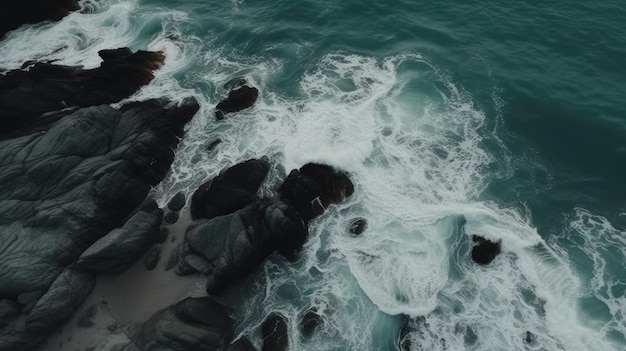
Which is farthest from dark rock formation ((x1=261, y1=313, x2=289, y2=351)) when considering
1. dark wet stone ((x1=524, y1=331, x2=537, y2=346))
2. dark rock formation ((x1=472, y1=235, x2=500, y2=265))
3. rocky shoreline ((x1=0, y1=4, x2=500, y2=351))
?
dark wet stone ((x1=524, y1=331, x2=537, y2=346))

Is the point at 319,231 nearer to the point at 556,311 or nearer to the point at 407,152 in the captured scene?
the point at 407,152

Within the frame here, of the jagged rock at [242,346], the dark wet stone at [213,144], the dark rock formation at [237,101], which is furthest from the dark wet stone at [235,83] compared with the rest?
the jagged rock at [242,346]

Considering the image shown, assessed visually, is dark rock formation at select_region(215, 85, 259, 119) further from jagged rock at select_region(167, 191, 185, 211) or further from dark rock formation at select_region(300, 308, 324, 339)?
dark rock formation at select_region(300, 308, 324, 339)

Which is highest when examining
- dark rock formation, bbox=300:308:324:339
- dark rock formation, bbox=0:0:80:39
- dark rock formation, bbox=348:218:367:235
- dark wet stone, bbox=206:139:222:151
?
dark rock formation, bbox=0:0:80:39

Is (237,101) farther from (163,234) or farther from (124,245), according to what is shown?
(124,245)

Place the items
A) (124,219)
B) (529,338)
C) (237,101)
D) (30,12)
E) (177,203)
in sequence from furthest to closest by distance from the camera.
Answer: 1. (30,12)
2. (237,101)
3. (177,203)
4. (124,219)
5. (529,338)

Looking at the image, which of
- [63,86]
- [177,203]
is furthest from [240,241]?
[63,86]
